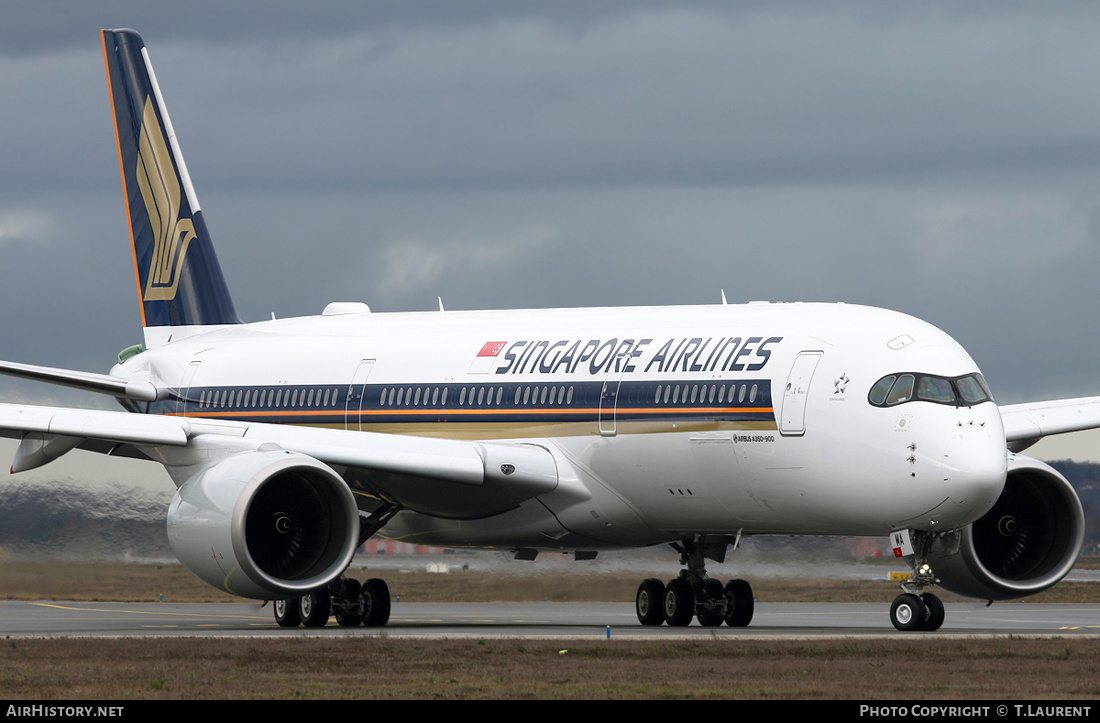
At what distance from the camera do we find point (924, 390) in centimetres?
2569

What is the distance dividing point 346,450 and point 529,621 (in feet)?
19.1

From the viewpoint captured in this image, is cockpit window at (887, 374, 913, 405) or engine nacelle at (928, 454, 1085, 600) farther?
engine nacelle at (928, 454, 1085, 600)

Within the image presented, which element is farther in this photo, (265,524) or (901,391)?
(265,524)

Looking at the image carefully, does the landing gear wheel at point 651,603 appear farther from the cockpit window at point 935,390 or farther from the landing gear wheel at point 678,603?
the cockpit window at point 935,390

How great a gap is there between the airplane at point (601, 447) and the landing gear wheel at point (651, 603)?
0.03 m

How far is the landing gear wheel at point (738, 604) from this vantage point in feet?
100

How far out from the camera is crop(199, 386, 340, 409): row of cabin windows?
1319 inches

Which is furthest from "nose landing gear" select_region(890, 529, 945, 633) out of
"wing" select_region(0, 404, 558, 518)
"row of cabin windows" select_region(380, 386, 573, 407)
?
"row of cabin windows" select_region(380, 386, 573, 407)

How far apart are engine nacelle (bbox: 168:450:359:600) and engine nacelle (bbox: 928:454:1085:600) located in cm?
943

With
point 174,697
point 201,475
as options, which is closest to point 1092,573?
point 201,475

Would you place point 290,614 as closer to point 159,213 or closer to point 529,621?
point 529,621

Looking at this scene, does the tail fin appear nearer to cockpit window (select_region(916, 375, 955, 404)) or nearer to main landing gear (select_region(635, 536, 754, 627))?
main landing gear (select_region(635, 536, 754, 627))

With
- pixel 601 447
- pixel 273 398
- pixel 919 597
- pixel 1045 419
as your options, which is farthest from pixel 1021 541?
pixel 273 398

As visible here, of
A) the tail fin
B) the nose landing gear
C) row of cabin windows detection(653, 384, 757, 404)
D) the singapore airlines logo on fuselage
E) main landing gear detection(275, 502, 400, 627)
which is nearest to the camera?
the nose landing gear
